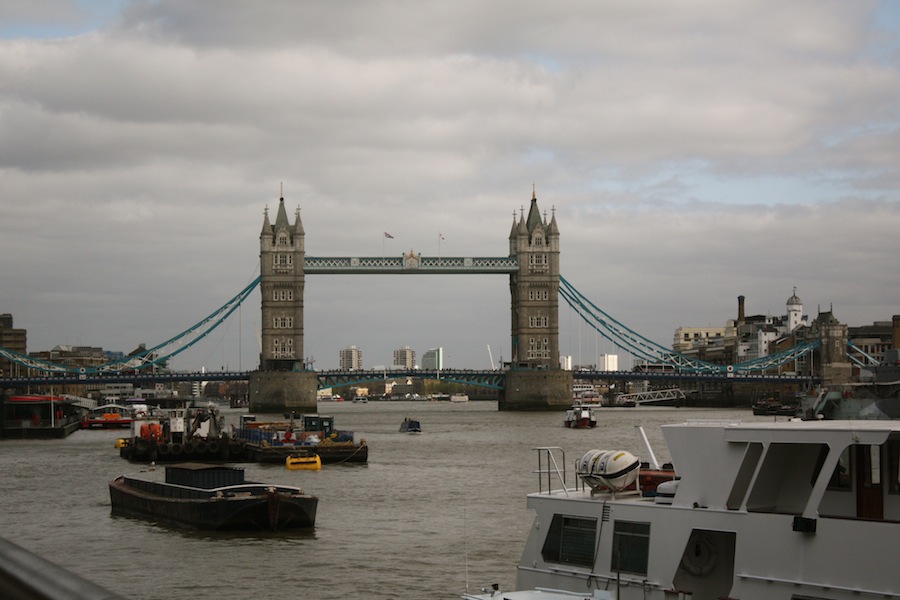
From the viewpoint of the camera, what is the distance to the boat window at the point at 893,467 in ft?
36.5

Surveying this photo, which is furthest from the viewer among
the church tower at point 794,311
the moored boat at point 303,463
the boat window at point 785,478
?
the church tower at point 794,311

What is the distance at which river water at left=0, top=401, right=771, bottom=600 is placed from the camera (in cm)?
2145

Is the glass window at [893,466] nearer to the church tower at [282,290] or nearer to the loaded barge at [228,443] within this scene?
the loaded barge at [228,443]

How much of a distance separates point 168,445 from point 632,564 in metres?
42.6

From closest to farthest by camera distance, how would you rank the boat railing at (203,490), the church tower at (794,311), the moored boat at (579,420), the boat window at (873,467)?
the boat window at (873,467) → the boat railing at (203,490) → the moored boat at (579,420) → the church tower at (794,311)

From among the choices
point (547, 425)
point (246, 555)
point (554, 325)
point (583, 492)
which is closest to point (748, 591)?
point (583, 492)

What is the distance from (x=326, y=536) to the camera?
2730 centimetres

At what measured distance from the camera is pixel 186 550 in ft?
83.1

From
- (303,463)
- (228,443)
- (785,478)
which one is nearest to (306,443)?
(303,463)

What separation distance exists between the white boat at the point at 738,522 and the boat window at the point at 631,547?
0.01 meters

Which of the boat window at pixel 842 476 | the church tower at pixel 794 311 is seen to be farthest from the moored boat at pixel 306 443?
the church tower at pixel 794 311

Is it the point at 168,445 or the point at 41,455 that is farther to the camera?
the point at 41,455

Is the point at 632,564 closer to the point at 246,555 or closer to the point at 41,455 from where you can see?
the point at 246,555

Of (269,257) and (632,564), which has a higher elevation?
(269,257)
